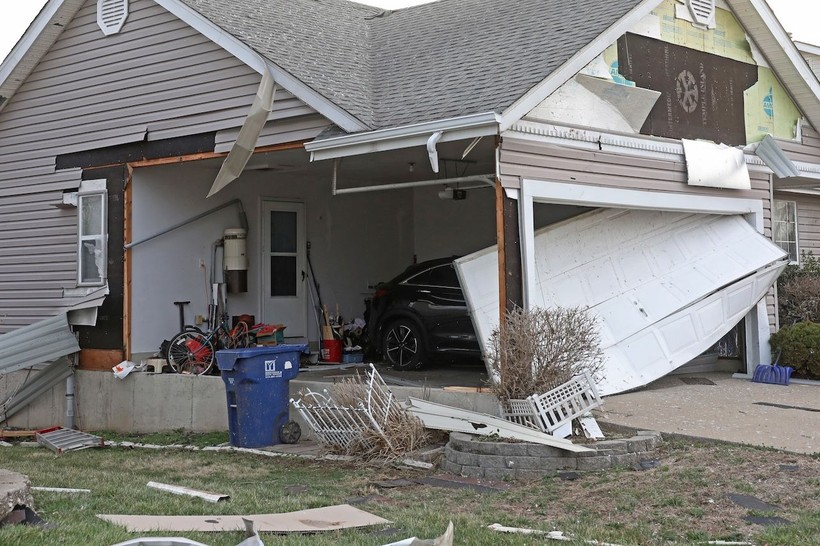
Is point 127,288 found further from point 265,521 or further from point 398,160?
point 265,521

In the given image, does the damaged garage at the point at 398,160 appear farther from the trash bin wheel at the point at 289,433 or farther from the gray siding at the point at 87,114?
the trash bin wheel at the point at 289,433

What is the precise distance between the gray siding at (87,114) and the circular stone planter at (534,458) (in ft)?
16.4

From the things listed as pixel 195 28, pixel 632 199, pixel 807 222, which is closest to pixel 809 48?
pixel 807 222

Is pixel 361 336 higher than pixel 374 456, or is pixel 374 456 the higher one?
pixel 361 336

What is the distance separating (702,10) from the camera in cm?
1377

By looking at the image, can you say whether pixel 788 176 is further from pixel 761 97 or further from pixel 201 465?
pixel 201 465

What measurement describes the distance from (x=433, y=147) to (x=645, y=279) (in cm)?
430

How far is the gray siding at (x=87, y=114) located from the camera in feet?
43.0

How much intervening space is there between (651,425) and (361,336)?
6.75 meters

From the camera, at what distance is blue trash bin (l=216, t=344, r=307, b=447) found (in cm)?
1091

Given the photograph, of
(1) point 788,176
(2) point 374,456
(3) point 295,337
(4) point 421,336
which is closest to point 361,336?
(3) point 295,337

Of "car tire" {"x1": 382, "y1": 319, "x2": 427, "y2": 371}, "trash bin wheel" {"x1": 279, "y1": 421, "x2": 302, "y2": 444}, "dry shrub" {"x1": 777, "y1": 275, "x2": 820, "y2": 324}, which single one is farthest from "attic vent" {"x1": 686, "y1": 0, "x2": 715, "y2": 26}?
"trash bin wheel" {"x1": 279, "y1": 421, "x2": 302, "y2": 444}

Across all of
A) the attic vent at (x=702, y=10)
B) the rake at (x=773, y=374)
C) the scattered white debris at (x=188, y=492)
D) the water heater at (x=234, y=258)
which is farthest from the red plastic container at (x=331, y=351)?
the attic vent at (x=702, y=10)

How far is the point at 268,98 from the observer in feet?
39.3
